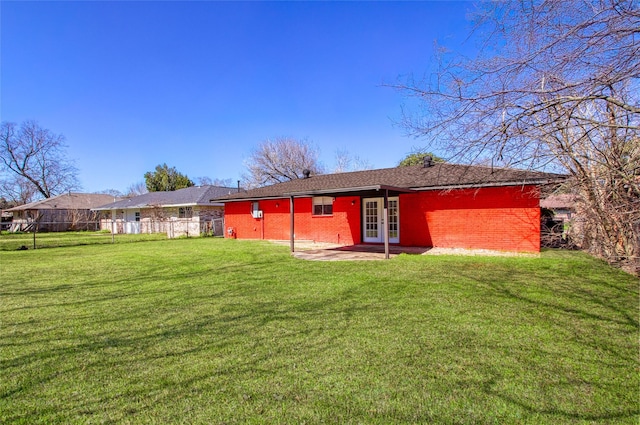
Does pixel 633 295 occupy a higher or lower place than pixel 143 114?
lower

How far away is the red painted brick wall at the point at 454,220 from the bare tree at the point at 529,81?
14.0 ft

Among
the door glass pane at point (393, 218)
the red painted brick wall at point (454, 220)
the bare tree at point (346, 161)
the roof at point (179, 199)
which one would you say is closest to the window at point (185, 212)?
the roof at point (179, 199)

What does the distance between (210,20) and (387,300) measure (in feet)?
34.4

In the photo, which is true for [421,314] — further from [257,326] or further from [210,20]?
[210,20]

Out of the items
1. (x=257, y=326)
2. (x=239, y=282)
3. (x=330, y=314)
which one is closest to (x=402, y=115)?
(x=330, y=314)

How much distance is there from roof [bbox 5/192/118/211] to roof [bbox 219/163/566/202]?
90.9 ft

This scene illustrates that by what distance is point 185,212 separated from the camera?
25.9 meters

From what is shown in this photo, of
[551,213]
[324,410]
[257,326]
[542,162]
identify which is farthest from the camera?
[551,213]

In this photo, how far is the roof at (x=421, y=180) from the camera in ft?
27.1

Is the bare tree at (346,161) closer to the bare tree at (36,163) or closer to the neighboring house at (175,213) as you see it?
the neighboring house at (175,213)

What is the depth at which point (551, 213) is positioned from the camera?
14.9 meters

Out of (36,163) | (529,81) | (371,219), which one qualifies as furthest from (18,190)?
(529,81)

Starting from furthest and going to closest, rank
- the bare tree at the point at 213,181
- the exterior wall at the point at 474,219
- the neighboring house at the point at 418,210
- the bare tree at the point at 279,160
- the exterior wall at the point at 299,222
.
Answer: the bare tree at the point at 213,181, the bare tree at the point at 279,160, the exterior wall at the point at 299,222, the exterior wall at the point at 474,219, the neighboring house at the point at 418,210

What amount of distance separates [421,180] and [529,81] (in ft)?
26.4
